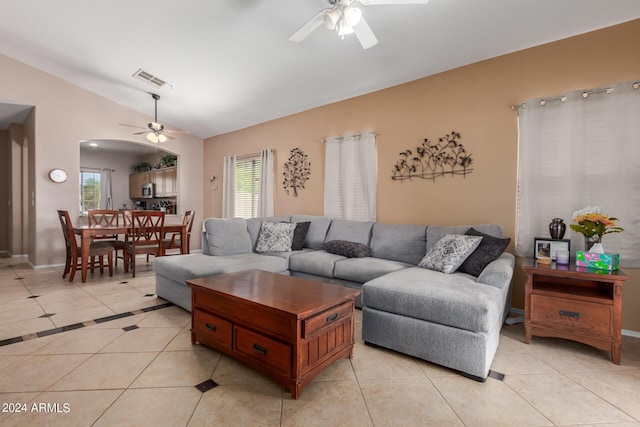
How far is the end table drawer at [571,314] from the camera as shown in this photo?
216 centimetres

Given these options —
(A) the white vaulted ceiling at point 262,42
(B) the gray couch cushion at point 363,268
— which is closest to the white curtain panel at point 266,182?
(A) the white vaulted ceiling at point 262,42

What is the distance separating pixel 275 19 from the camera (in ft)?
10.1

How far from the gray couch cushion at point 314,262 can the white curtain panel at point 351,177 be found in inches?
37.6

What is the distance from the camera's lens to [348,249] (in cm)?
353

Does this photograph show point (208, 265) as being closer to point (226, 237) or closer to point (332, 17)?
point (226, 237)

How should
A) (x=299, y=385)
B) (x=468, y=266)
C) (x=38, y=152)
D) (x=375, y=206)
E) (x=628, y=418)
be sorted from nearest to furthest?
(x=628, y=418)
(x=299, y=385)
(x=468, y=266)
(x=375, y=206)
(x=38, y=152)

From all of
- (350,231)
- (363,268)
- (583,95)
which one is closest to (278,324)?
(363,268)

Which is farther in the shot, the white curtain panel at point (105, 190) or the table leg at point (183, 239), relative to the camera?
the white curtain panel at point (105, 190)

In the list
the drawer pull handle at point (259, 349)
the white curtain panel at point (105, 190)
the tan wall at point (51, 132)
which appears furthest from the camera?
the white curtain panel at point (105, 190)

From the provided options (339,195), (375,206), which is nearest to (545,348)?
(375,206)

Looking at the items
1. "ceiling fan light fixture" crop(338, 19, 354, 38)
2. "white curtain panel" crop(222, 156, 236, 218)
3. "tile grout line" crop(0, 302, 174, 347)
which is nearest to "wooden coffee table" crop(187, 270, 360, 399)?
"tile grout line" crop(0, 302, 174, 347)

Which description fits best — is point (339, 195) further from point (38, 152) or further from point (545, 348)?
point (38, 152)

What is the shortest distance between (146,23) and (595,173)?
4.88 meters

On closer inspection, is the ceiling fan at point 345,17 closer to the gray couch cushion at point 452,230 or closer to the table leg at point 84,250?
the gray couch cushion at point 452,230
